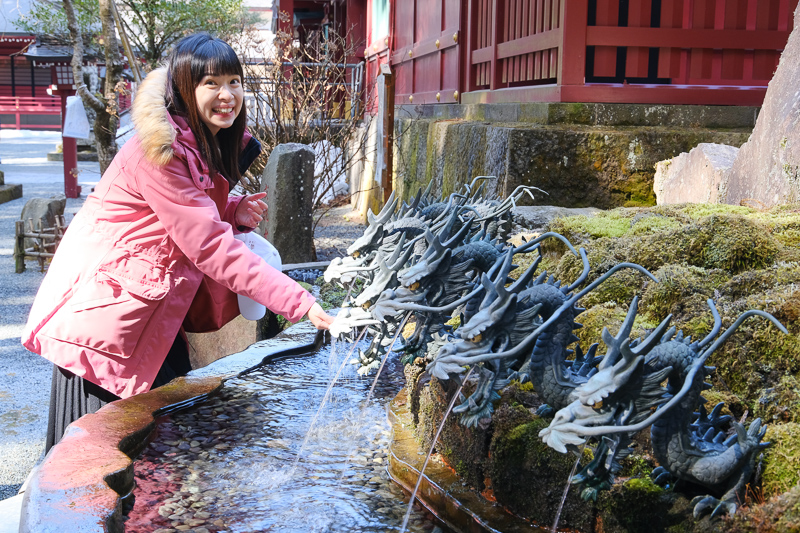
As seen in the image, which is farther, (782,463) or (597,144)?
(597,144)

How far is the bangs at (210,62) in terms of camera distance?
8.00 feet

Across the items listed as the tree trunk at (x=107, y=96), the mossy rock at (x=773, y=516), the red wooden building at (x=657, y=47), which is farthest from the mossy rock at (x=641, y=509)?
the tree trunk at (x=107, y=96)

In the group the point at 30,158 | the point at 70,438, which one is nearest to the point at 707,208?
the point at 70,438

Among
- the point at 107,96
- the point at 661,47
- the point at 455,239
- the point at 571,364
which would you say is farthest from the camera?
the point at 107,96

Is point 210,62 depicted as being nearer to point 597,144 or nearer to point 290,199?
point 597,144

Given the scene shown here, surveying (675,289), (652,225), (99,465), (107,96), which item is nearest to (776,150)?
(652,225)

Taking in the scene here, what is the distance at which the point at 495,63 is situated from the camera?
6.45 metres

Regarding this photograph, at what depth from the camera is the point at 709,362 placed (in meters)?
2.23

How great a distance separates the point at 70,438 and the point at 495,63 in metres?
5.10

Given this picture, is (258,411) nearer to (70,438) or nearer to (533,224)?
(70,438)

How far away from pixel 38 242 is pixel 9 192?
669cm

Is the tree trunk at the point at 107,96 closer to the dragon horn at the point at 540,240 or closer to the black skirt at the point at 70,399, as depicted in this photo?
the black skirt at the point at 70,399

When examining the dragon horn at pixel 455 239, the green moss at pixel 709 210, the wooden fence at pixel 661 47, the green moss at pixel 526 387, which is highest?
the wooden fence at pixel 661 47

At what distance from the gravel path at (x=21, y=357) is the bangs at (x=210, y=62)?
284 centimetres
